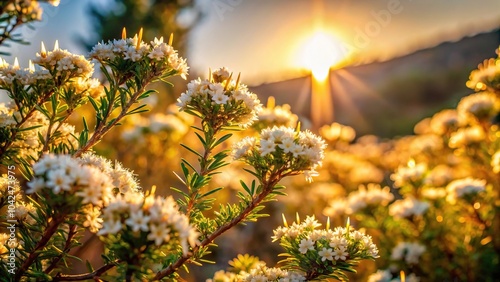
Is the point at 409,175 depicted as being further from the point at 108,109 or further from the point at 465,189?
the point at 108,109

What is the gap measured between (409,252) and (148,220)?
2.83m

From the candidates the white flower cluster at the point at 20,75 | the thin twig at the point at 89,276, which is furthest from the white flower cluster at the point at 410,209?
the white flower cluster at the point at 20,75

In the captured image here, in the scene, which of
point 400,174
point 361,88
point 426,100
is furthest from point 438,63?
point 400,174

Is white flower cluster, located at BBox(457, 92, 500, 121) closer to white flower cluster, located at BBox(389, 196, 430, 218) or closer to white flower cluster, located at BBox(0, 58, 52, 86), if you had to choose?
white flower cluster, located at BBox(389, 196, 430, 218)

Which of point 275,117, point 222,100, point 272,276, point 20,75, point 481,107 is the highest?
point 481,107

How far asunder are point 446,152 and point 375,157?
1759 mm

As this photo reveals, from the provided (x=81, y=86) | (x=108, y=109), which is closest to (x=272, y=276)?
(x=108, y=109)

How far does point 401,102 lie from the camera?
25.4 m

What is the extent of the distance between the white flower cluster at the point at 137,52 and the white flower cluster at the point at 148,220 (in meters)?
0.60

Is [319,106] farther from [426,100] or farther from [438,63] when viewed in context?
[438,63]

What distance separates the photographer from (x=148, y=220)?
1005 millimetres

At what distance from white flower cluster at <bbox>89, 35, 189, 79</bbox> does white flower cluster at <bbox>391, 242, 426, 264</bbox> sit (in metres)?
2.49

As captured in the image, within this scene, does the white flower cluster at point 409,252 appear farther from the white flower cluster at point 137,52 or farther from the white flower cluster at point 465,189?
the white flower cluster at point 137,52

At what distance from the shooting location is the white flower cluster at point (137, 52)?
1.50m
